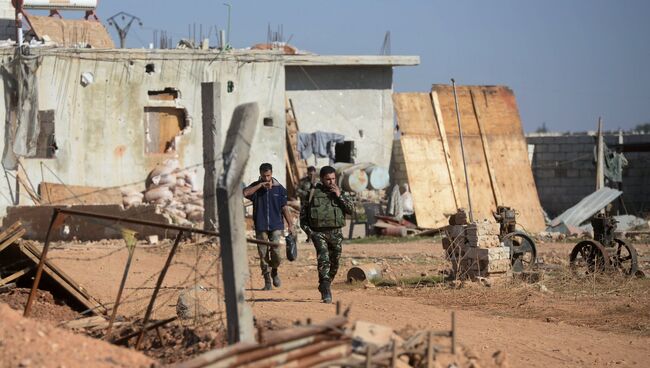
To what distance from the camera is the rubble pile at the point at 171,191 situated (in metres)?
26.8

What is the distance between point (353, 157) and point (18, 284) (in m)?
19.2

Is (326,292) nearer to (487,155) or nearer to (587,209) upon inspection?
(487,155)

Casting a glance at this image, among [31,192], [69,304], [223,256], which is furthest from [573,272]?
[31,192]

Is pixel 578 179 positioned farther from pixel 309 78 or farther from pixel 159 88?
pixel 159 88

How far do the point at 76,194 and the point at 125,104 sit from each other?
2.63 m

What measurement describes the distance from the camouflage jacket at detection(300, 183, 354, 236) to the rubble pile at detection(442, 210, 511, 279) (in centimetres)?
257

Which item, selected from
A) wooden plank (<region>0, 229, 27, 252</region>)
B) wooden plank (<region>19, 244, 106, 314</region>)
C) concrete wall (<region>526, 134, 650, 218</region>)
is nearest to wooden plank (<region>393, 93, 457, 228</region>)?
concrete wall (<region>526, 134, 650, 218</region>)

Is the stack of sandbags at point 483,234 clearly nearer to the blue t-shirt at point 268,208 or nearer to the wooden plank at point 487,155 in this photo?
the blue t-shirt at point 268,208

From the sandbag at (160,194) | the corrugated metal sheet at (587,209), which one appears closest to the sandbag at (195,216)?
the sandbag at (160,194)

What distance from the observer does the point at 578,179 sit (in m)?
31.0

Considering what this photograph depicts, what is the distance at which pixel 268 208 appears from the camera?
46.7ft

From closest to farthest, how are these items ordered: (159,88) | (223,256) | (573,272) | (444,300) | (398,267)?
(223,256)
(444,300)
(573,272)
(398,267)
(159,88)

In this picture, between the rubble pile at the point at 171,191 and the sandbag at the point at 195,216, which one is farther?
the rubble pile at the point at 171,191

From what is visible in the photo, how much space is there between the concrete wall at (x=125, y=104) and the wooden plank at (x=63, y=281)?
Answer: 1492cm
